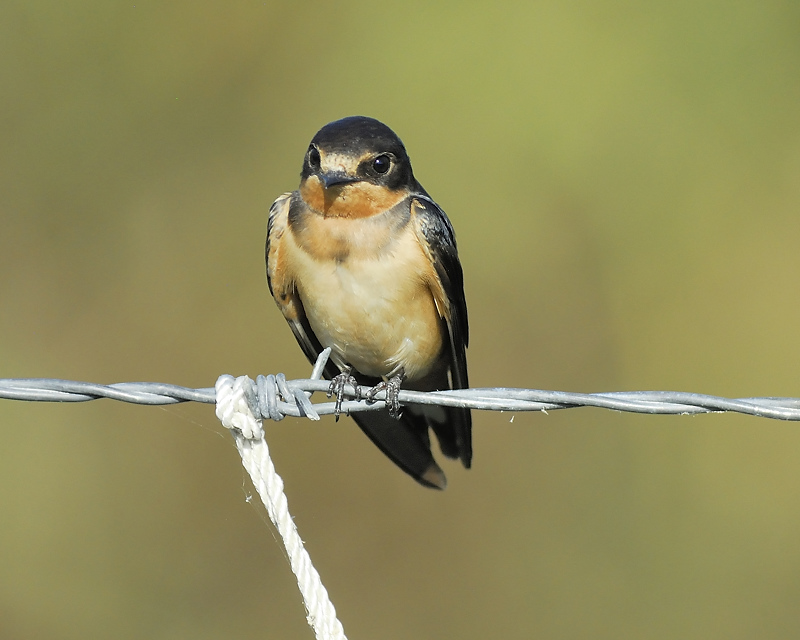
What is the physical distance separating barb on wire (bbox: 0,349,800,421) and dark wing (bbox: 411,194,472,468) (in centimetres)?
114

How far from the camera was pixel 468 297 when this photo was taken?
543 centimetres

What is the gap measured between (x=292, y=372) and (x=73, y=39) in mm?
2560

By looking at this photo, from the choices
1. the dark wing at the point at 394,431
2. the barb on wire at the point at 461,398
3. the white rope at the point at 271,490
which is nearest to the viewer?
the white rope at the point at 271,490

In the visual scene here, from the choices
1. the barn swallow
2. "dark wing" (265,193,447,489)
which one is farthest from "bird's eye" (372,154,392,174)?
"dark wing" (265,193,447,489)

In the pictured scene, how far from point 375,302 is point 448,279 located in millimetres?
284

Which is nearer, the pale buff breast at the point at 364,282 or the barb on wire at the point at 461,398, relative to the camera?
the barb on wire at the point at 461,398

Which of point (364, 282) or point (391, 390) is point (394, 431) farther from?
point (364, 282)

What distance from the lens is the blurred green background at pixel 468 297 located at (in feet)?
15.1

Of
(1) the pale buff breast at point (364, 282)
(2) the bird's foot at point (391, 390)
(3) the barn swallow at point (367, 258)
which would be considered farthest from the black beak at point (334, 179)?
(2) the bird's foot at point (391, 390)

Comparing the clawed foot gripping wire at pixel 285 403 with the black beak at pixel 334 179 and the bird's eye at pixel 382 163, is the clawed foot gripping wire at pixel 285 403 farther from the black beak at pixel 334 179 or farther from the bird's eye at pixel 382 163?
the bird's eye at pixel 382 163

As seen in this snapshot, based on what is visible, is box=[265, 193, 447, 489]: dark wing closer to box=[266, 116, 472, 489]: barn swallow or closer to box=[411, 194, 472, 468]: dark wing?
box=[266, 116, 472, 489]: barn swallow

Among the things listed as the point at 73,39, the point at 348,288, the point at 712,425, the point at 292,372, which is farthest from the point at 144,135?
the point at 712,425

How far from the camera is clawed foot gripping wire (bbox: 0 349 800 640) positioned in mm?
1914

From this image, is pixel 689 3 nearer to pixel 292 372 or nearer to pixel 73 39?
pixel 292 372
